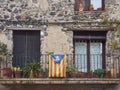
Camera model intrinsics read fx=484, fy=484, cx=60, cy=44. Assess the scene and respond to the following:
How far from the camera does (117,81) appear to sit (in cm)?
1778

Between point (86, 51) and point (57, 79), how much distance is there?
2.20 meters

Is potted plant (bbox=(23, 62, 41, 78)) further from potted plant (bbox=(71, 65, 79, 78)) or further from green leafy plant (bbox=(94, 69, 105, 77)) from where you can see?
green leafy plant (bbox=(94, 69, 105, 77))

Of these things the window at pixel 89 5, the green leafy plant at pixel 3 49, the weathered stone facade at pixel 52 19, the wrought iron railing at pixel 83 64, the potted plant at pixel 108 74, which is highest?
the window at pixel 89 5

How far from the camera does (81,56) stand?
19.0 meters

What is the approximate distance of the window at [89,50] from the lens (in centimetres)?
1898

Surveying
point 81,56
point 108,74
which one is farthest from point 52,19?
point 108,74

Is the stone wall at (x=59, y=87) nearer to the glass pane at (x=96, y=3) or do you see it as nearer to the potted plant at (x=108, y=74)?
the potted plant at (x=108, y=74)

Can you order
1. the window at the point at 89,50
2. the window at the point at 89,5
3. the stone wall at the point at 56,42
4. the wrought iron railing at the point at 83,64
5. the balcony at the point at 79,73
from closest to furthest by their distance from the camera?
the balcony at the point at 79,73 < the wrought iron railing at the point at 83,64 < the stone wall at the point at 56,42 < the window at the point at 89,50 < the window at the point at 89,5

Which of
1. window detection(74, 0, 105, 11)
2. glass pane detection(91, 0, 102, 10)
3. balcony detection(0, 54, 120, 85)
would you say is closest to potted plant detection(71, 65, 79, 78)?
balcony detection(0, 54, 120, 85)

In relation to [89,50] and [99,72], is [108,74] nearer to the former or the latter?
[99,72]

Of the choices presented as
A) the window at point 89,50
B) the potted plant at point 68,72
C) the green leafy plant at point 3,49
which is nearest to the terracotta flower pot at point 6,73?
the green leafy plant at point 3,49

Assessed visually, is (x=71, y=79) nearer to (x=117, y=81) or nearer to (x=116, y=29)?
(x=117, y=81)

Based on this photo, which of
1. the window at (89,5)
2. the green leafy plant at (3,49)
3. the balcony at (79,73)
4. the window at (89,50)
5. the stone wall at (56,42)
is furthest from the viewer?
the window at (89,5)

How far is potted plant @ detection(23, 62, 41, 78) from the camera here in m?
17.9
